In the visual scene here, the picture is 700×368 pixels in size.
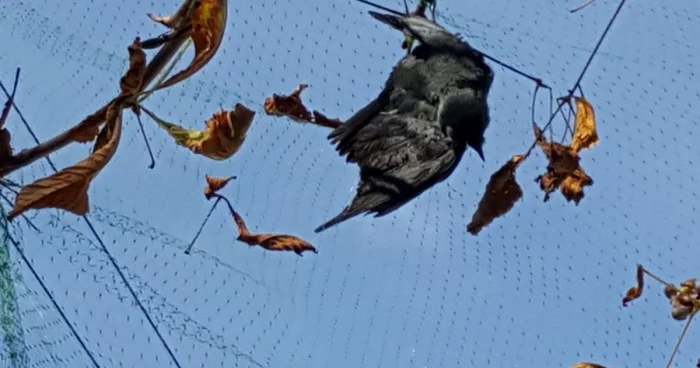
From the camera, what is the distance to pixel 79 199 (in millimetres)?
2781

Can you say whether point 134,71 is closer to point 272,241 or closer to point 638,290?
point 272,241

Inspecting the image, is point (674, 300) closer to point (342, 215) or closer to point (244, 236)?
point (342, 215)

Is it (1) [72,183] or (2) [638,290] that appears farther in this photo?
(2) [638,290]

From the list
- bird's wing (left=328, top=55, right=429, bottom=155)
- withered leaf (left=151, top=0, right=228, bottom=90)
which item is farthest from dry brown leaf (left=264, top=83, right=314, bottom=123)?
withered leaf (left=151, top=0, right=228, bottom=90)

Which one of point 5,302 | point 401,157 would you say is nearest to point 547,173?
point 401,157

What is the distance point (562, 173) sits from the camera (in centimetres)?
346

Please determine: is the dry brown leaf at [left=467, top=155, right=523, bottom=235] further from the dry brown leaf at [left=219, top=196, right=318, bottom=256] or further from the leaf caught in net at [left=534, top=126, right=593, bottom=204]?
the dry brown leaf at [left=219, top=196, right=318, bottom=256]

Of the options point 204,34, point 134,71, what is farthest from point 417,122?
point 134,71

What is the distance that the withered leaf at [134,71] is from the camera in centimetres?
275

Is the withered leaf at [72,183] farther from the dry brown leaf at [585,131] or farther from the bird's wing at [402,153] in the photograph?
the dry brown leaf at [585,131]

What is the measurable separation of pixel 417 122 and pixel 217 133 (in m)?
0.71

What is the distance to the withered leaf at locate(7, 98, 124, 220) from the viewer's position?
8.89 feet

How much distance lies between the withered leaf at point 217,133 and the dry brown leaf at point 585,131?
0.83 m

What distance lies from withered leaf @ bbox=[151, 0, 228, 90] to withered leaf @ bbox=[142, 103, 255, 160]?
197mm
